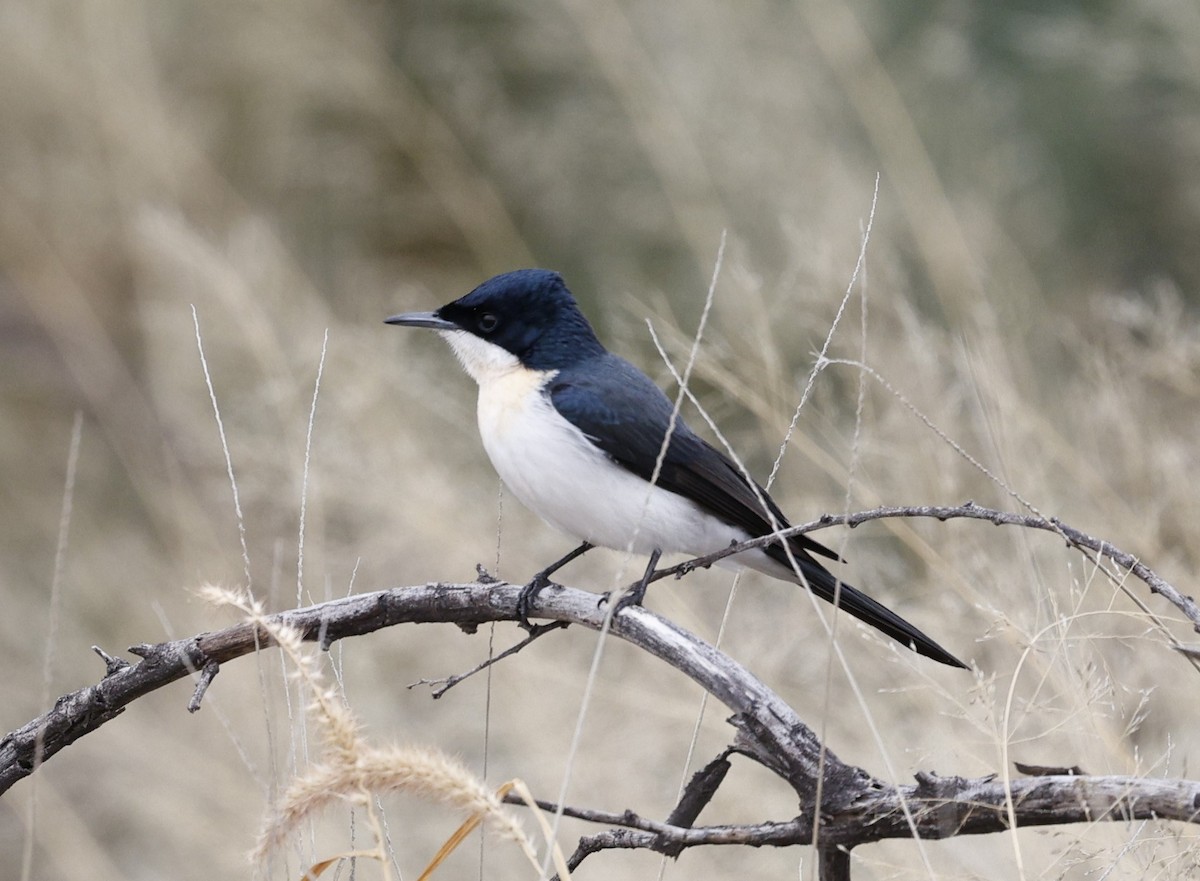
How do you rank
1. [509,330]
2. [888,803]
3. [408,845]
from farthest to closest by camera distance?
[408,845], [509,330], [888,803]

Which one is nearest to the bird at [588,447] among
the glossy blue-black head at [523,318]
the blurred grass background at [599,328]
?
the glossy blue-black head at [523,318]

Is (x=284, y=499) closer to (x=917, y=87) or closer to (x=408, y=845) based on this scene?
(x=408, y=845)

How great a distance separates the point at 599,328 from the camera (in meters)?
8.02

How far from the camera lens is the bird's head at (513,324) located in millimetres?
3727

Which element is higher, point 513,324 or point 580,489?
point 513,324

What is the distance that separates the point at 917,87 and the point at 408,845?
5010mm

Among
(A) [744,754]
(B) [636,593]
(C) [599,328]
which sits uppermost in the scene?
(A) [744,754]

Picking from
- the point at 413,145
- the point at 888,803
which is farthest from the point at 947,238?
the point at 413,145

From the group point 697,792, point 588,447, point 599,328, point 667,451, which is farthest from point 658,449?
point 599,328

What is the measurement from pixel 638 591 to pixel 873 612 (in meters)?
0.52

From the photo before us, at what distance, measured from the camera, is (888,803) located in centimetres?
173

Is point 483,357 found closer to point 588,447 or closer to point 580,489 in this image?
point 588,447

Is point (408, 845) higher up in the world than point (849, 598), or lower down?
lower down

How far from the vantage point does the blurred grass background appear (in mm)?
4082
